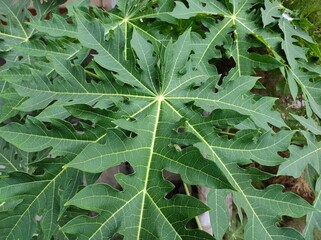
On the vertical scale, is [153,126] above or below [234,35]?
below

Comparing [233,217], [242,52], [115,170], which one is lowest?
[115,170]

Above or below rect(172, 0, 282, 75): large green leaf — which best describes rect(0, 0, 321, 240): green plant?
below

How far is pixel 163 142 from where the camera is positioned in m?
0.71

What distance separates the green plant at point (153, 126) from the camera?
0.64 m

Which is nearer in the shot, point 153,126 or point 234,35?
point 153,126

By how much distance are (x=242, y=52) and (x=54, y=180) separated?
51 cm

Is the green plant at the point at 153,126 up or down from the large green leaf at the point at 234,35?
down

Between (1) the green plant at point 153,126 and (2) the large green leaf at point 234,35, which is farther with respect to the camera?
(2) the large green leaf at point 234,35

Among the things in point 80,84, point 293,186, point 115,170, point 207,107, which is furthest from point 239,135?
point 115,170

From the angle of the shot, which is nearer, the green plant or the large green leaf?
the green plant

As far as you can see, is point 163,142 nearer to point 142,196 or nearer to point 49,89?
point 142,196

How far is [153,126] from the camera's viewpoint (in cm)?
73

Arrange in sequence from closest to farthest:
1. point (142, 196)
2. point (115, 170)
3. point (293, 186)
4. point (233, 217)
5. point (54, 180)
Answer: point (142, 196), point (54, 180), point (293, 186), point (233, 217), point (115, 170)

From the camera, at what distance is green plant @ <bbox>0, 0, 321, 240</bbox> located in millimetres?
643
